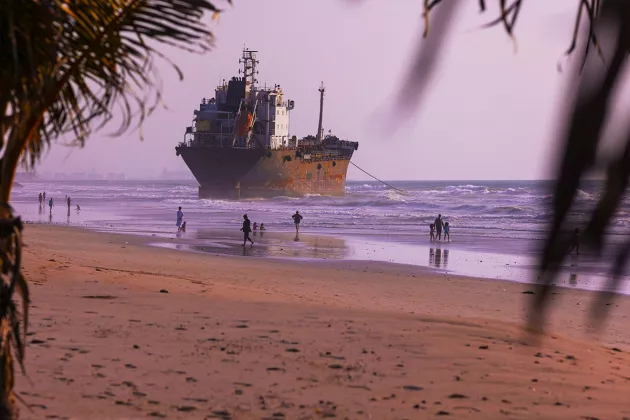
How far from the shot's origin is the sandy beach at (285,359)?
22.1 feet

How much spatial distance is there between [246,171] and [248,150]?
5.74 ft

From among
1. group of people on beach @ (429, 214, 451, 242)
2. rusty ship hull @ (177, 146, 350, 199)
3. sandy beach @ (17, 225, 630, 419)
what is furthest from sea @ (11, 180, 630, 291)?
rusty ship hull @ (177, 146, 350, 199)

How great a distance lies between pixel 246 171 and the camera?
66125mm

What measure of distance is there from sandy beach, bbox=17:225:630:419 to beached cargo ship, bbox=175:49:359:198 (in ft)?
170

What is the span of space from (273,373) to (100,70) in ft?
15.9

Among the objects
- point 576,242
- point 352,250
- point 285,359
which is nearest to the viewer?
point 576,242

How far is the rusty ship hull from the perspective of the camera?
65375 millimetres

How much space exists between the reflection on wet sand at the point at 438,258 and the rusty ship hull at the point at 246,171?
1517 inches

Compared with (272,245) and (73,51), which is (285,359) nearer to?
(73,51)

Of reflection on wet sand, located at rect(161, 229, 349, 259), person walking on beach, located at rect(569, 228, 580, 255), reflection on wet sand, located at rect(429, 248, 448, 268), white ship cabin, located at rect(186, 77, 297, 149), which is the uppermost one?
white ship cabin, located at rect(186, 77, 297, 149)

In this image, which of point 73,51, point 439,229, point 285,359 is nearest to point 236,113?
point 439,229

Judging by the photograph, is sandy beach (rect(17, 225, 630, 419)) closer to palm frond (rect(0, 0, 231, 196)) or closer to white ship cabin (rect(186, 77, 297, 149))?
palm frond (rect(0, 0, 231, 196))

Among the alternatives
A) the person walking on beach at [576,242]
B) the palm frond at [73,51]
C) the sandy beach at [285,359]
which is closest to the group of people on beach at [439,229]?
the sandy beach at [285,359]

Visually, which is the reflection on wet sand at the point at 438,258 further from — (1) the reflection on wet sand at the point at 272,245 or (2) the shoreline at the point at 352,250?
(1) the reflection on wet sand at the point at 272,245
